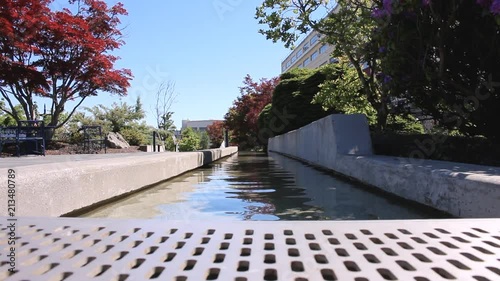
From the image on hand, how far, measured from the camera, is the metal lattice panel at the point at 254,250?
1456 millimetres

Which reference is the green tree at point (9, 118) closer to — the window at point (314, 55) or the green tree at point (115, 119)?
the green tree at point (115, 119)

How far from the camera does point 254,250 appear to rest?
172cm

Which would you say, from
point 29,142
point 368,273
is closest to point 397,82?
point 368,273

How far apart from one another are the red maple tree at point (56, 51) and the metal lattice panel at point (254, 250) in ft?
40.6

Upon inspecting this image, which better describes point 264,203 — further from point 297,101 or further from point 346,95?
point 297,101

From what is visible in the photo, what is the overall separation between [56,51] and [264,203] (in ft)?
40.7

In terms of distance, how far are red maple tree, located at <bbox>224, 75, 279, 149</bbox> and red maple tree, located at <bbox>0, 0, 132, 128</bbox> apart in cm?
1600

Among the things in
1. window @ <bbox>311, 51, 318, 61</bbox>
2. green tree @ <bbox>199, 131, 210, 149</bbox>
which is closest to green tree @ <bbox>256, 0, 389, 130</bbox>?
green tree @ <bbox>199, 131, 210, 149</bbox>

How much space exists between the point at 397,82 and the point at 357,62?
362 centimetres

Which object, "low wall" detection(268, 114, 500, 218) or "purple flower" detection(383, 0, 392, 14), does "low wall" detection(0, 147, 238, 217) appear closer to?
"low wall" detection(268, 114, 500, 218)

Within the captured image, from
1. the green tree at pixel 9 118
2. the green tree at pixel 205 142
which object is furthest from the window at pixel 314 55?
the green tree at pixel 9 118

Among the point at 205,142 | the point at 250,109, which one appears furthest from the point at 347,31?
the point at 205,142

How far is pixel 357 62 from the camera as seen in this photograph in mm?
9445

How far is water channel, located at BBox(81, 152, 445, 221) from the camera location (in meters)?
3.75
